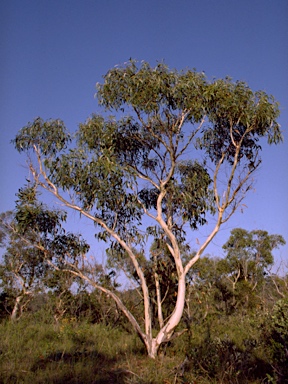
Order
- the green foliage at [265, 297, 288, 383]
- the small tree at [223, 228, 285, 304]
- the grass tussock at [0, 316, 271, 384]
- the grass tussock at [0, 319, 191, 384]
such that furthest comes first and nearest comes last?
1. the small tree at [223, 228, 285, 304]
2. the grass tussock at [0, 319, 191, 384]
3. the grass tussock at [0, 316, 271, 384]
4. the green foliage at [265, 297, 288, 383]

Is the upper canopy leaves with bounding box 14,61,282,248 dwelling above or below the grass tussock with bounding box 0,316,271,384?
above

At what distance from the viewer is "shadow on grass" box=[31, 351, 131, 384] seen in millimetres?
5961

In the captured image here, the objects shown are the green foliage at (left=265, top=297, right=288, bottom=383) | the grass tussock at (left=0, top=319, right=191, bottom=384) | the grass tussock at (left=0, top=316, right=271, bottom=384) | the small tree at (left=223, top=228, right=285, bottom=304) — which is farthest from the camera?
the small tree at (left=223, top=228, right=285, bottom=304)

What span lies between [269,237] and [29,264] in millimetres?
16702

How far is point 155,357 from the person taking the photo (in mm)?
7617

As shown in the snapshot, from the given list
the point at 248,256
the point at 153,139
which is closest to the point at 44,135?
the point at 153,139

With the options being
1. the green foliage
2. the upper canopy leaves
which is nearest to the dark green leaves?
the upper canopy leaves

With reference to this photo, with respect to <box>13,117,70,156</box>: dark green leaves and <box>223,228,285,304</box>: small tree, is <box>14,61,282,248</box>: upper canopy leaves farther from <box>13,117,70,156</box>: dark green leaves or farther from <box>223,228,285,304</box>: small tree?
<box>223,228,285,304</box>: small tree

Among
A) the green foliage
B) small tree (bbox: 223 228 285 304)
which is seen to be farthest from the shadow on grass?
small tree (bbox: 223 228 285 304)

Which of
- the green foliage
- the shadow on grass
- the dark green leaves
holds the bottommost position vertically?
the shadow on grass

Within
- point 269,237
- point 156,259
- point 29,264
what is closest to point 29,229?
point 156,259

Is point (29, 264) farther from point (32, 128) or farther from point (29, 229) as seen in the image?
point (32, 128)

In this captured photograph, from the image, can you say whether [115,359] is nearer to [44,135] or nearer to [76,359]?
[76,359]

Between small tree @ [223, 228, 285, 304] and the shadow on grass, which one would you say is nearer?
the shadow on grass
